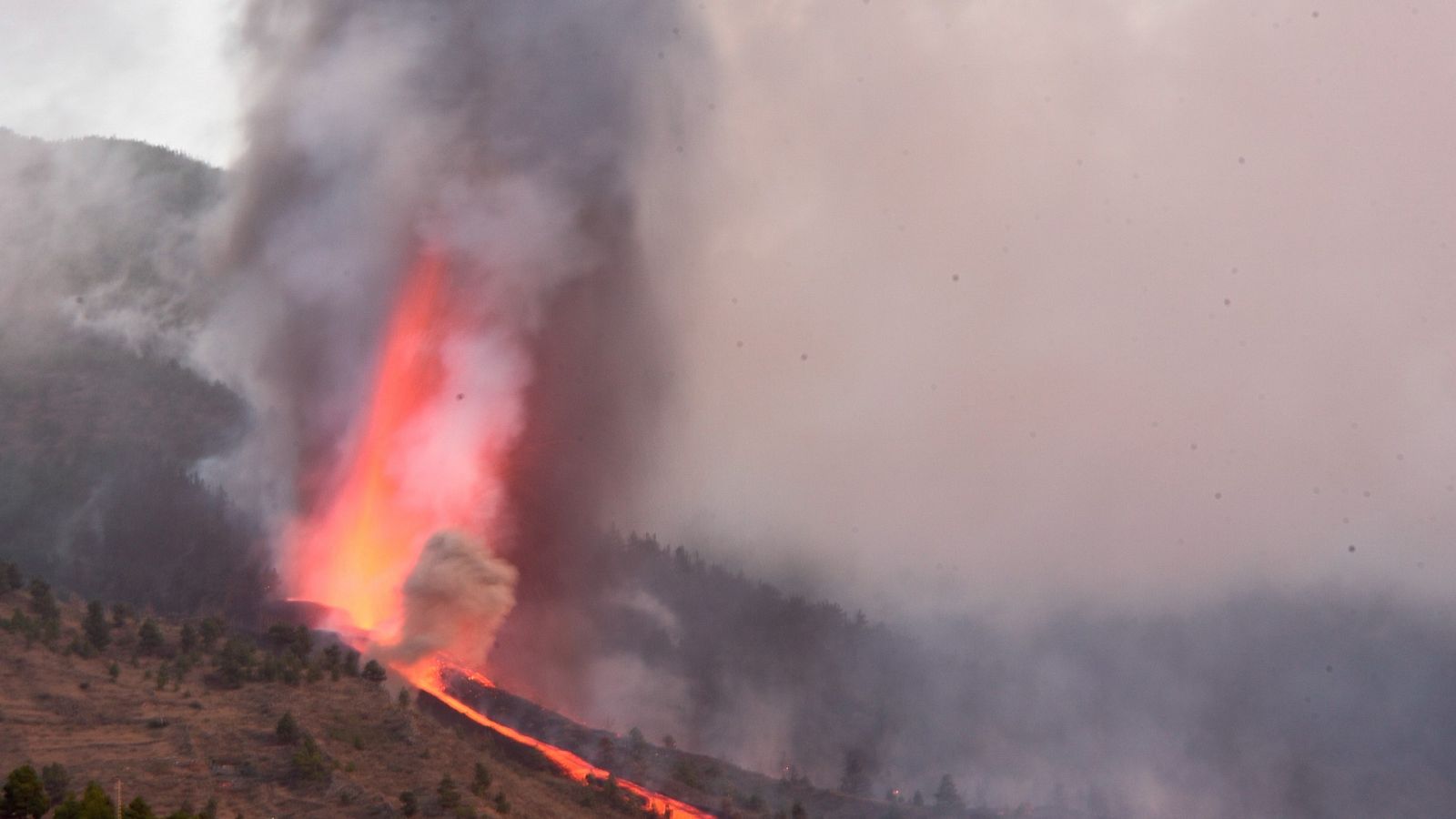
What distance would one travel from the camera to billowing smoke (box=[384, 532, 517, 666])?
103 meters

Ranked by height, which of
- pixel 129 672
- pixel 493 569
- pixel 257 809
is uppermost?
pixel 493 569

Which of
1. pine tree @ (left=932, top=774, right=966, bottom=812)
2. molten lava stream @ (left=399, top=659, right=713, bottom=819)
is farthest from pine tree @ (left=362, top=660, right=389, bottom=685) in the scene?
pine tree @ (left=932, top=774, right=966, bottom=812)

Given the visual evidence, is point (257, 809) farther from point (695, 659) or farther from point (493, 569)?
point (695, 659)

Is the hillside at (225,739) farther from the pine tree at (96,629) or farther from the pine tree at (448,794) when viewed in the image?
the pine tree at (96,629)

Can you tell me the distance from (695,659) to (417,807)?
330 ft

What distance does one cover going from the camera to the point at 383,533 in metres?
116

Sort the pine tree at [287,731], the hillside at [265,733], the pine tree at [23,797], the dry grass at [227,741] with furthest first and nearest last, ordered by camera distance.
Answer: the pine tree at [287,731]
the hillside at [265,733]
the dry grass at [227,741]
the pine tree at [23,797]

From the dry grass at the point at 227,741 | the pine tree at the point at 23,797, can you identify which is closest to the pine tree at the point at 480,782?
the dry grass at the point at 227,741

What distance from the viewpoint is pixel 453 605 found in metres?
104

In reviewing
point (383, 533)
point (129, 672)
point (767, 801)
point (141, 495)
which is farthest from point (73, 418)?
point (767, 801)

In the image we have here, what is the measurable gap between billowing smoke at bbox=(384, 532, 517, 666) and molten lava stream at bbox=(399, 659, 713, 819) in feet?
5.04

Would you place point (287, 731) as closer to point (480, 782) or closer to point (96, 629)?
point (480, 782)

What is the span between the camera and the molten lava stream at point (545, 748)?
286 feet

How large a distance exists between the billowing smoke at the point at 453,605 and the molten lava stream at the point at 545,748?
1538 millimetres
